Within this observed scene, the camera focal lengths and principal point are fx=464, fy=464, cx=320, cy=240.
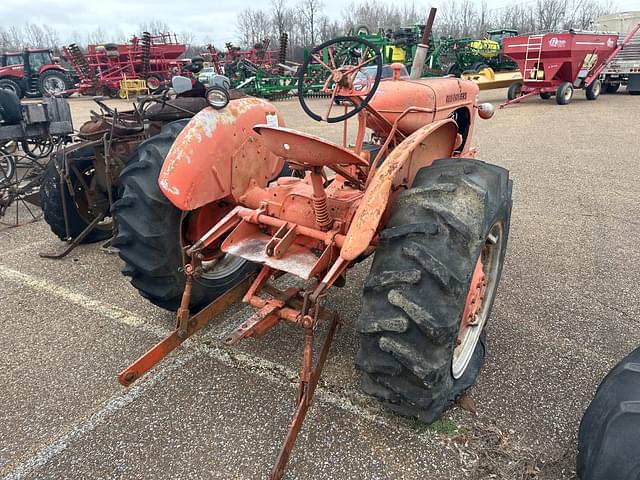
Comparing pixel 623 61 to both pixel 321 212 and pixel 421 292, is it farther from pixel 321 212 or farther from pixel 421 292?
pixel 421 292

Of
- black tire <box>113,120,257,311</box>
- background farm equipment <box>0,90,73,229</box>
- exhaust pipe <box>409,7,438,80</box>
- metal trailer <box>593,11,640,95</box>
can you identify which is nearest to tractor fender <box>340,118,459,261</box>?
black tire <box>113,120,257,311</box>

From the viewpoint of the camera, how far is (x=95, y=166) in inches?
164

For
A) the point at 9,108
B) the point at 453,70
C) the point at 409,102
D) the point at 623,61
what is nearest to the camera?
the point at 409,102

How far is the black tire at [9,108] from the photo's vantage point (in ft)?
22.9

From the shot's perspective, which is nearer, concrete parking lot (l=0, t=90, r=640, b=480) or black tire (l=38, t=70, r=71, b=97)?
concrete parking lot (l=0, t=90, r=640, b=480)

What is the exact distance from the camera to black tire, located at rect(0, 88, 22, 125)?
6.98 metres

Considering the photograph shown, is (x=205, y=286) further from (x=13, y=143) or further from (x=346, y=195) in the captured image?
(x=13, y=143)

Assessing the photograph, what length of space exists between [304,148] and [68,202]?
10.8 ft

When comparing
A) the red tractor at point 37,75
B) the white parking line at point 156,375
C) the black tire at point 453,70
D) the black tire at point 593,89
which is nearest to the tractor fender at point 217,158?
the white parking line at point 156,375

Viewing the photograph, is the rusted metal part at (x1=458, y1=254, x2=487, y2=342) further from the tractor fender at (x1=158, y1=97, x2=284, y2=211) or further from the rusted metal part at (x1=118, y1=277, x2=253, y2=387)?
the tractor fender at (x1=158, y1=97, x2=284, y2=211)

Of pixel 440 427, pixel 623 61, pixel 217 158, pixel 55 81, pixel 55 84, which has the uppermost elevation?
pixel 623 61

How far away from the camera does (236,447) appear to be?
2.13m

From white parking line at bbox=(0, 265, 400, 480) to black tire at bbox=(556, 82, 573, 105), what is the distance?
14568mm

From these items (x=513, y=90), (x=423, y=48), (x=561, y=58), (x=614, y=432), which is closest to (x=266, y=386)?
(x=614, y=432)
